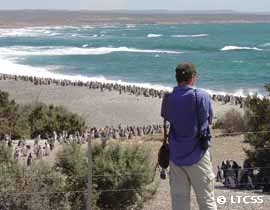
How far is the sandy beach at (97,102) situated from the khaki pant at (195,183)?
113ft

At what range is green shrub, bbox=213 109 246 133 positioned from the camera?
3431 cm

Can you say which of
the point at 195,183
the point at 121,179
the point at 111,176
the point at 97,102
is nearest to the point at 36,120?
the point at 97,102

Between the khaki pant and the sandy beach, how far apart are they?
34.3 metres

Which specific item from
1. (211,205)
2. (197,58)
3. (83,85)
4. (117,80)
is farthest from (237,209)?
(197,58)

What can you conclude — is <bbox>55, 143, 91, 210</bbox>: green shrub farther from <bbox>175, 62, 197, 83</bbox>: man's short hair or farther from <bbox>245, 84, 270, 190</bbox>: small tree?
<bbox>245, 84, 270, 190</bbox>: small tree

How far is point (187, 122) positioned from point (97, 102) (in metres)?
44.0

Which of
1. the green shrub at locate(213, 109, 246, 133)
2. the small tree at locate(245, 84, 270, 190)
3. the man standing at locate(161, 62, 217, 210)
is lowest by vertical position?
the green shrub at locate(213, 109, 246, 133)

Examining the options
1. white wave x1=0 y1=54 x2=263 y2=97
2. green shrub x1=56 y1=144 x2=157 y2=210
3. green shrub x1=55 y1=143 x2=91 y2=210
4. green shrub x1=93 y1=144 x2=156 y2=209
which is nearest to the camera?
green shrub x1=55 y1=143 x2=91 y2=210

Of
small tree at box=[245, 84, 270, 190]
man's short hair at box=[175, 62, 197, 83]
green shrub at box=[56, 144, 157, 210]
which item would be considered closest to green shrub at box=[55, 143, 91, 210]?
green shrub at box=[56, 144, 157, 210]

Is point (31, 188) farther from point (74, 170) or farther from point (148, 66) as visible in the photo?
point (148, 66)

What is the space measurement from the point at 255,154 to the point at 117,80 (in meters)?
54.1

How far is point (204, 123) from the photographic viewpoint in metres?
6.66

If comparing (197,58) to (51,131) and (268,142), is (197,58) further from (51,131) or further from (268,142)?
(268,142)

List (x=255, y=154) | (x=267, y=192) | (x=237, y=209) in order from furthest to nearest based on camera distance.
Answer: (x=255, y=154) < (x=267, y=192) < (x=237, y=209)
